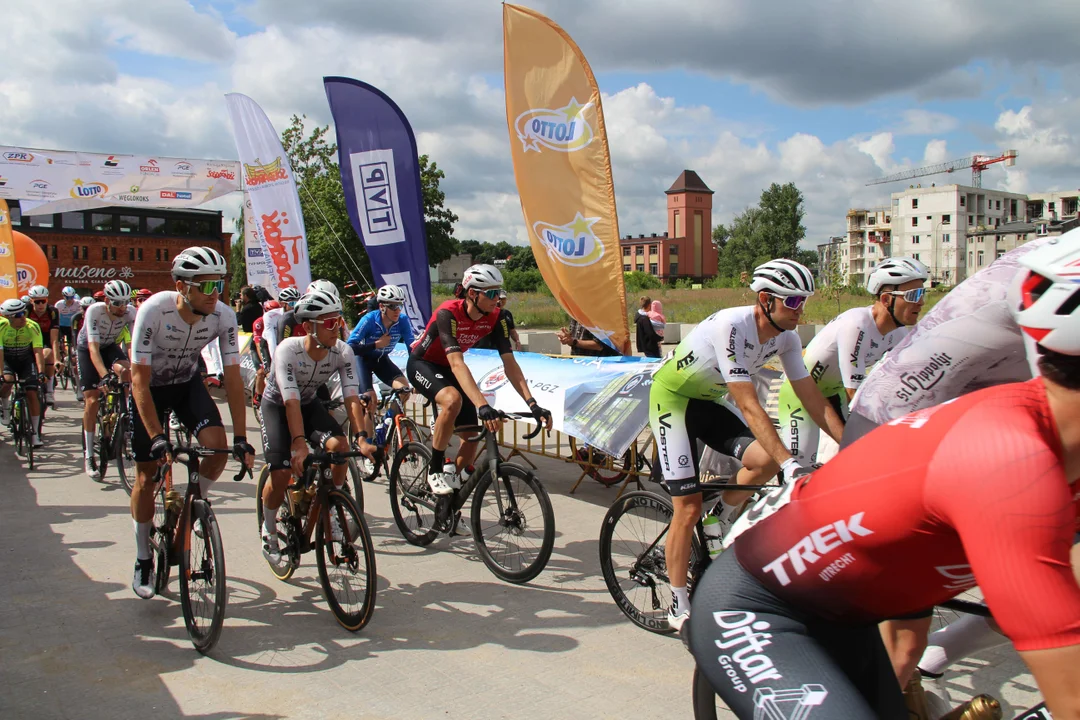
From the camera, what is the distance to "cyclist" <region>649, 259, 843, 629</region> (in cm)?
410

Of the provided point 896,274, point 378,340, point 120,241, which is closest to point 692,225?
point 120,241

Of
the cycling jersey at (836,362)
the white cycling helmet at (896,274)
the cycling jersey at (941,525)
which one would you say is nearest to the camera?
the cycling jersey at (941,525)

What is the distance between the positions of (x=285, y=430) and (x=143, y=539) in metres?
1.10

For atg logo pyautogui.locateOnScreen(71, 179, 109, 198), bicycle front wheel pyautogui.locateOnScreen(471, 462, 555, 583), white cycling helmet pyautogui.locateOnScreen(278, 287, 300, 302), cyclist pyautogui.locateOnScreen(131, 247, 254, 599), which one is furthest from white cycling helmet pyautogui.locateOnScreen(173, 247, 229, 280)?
atg logo pyautogui.locateOnScreen(71, 179, 109, 198)

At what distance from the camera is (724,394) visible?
4664mm

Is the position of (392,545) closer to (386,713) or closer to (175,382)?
(175,382)

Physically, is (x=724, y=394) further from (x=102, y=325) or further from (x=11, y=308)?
(x=11, y=308)

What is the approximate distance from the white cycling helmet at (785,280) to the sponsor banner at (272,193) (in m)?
11.2

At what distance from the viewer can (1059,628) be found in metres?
1.38

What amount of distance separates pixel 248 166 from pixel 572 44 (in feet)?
23.9

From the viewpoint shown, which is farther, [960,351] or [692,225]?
[692,225]

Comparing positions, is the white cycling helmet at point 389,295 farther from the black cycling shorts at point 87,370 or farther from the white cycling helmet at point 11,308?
the white cycling helmet at point 11,308

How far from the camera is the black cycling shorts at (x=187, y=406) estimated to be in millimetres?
5242

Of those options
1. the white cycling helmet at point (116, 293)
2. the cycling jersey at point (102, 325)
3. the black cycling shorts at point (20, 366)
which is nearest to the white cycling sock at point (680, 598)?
the cycling jersey at point (102, 325)
